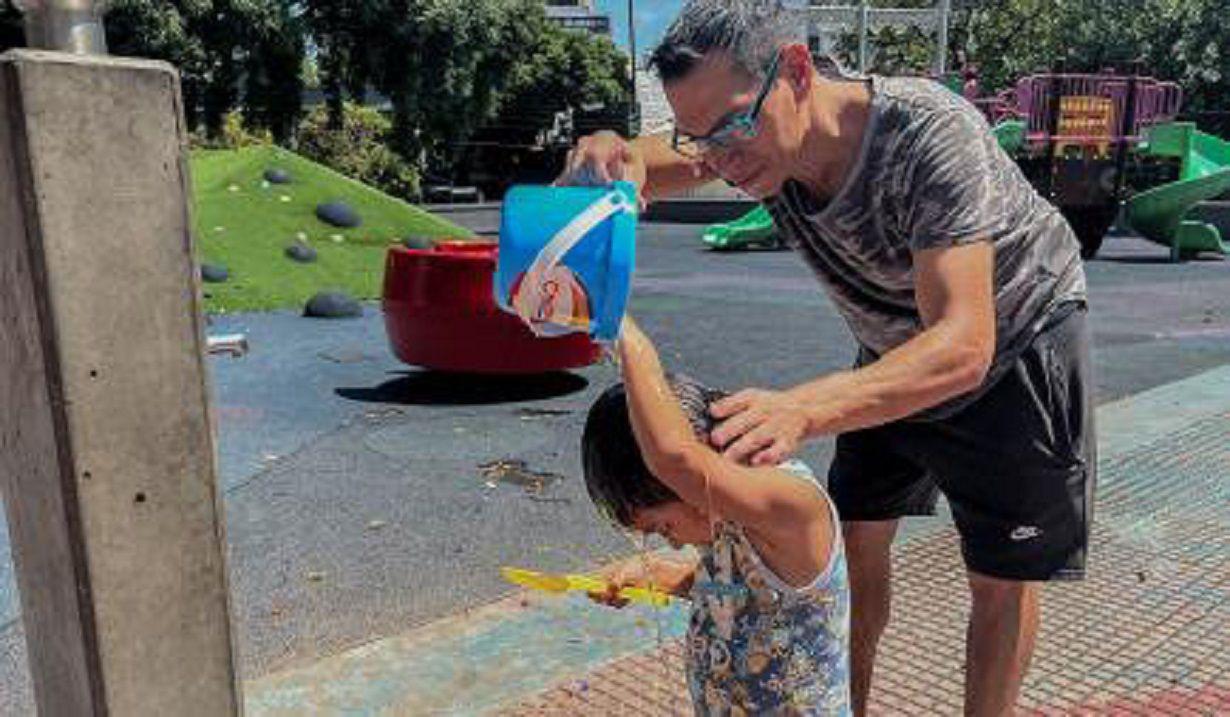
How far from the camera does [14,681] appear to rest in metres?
3.17

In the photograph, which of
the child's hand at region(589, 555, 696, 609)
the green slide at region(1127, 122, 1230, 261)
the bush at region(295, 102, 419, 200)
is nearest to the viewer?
the child's hand at region(589, 555, 696, 609)

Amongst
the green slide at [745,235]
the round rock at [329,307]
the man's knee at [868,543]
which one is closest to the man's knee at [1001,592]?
the man's knee at [868,543]

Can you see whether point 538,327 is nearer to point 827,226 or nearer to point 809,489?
point 809,489

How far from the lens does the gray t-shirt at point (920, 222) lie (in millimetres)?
2006

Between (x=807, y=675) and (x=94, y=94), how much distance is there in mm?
1338

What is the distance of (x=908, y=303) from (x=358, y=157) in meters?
26.7

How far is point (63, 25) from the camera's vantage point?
171cm

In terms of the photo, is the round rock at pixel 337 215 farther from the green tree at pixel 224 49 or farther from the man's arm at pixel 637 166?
the man's arm at pixel 637 166

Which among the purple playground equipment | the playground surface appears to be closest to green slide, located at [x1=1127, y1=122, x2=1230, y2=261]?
the purple playground equipment

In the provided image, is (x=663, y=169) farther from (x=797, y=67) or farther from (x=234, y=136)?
(x=234, y=136)

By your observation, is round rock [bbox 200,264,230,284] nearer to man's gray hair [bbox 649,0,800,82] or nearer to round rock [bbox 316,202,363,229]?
round rock [bbox 316,202,363,229]

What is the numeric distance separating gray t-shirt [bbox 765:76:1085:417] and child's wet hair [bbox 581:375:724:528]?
0.46m

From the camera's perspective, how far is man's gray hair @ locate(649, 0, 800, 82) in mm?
1847

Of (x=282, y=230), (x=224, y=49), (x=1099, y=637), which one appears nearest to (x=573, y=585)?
(x=1099, y=637)
